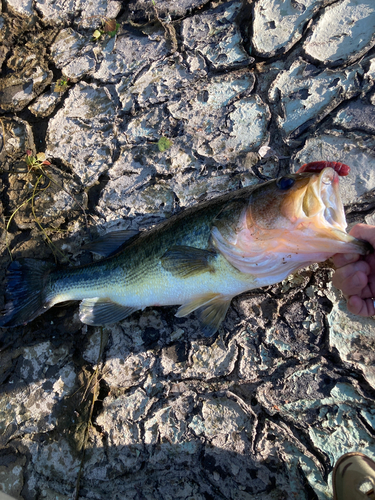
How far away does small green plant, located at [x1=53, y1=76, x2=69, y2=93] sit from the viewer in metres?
3.22

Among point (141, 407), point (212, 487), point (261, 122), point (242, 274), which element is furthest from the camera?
point (261, 122)

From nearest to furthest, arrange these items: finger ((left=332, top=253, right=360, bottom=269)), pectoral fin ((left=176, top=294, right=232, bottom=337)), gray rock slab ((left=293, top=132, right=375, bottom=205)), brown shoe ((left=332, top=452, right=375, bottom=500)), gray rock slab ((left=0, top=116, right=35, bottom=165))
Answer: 1. finger ((left=332, top=253, right=360, bottom=269))
2. brown shoe ((left=332, top=452, right=375, bottom=500))
3. pectoral fin ((left=176, top=294, right=232, bottom=337))
4. gray rock slab ((left=293, top=132, right=375, bottom=205))
5. gray rock slab ((left=0, top=116, right=35, bottom=165))

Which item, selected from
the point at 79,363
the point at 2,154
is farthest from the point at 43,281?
the point at 2,154

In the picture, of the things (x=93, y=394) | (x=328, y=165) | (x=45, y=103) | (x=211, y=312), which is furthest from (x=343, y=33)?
(x=93, y=394)

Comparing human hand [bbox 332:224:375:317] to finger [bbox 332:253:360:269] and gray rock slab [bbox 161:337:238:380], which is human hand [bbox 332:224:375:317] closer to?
finger [bbox 332:253:360:269]

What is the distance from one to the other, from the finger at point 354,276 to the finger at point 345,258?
0.09 feet

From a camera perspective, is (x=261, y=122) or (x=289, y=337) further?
(x=261, y=122)

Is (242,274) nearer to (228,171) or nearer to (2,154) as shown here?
(228,171)

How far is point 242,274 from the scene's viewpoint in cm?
209

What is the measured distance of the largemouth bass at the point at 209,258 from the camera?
1.74 metres

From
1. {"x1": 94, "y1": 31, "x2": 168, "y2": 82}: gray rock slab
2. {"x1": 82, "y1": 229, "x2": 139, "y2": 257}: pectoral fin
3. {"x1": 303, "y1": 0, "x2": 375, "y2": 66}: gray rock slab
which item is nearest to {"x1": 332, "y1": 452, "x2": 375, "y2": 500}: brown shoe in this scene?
{"x1": 82, "y1": 229, "x2": 139, "y2": 257}: pectoral fin

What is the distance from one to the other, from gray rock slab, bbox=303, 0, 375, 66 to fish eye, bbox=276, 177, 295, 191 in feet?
5.19

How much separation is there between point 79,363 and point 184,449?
115 centimetres

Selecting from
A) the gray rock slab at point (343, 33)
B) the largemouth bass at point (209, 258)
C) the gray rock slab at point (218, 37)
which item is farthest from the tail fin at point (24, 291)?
the gray rock slab at point (343, 33)
